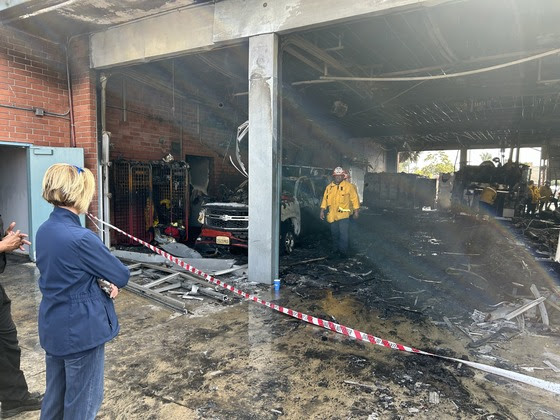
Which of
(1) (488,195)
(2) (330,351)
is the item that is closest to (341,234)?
(2) (330,351)

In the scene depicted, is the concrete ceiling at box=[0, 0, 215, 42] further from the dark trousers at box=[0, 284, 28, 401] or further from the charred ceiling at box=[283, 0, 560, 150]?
the dark trousers at box=[0, 284, 28, 401]

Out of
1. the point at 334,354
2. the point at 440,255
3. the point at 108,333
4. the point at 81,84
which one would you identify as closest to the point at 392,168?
the point at 440,255

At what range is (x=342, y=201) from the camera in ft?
25.7

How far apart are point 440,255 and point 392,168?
20.8 m

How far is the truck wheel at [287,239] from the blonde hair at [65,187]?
21.2 feet

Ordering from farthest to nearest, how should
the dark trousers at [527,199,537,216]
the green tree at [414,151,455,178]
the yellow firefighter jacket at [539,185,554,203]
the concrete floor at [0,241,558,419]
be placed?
the green tree at [414,151,455,178]
the yellow firefighter jacket at [539,185,554,203]
the dark trousers at [527,199,537,216]
the concrete floor at [0,241,558,419]

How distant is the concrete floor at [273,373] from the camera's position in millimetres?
2881

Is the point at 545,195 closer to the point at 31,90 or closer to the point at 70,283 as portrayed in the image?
the point at 31,90

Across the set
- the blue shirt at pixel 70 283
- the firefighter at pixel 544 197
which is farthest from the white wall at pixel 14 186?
the firefighter at pixel 544 197

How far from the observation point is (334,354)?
3.79 meters

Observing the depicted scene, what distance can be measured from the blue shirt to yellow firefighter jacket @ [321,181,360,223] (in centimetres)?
630

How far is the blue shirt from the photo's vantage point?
6.23ft

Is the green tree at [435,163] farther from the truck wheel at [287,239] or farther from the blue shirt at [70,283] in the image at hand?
the blue shirt at [70,283]

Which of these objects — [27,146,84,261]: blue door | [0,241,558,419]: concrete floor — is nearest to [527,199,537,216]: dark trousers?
[0,241,558,419]: concrete floor
